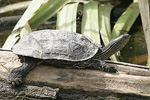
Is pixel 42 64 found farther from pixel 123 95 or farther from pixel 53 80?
pixel 123 95

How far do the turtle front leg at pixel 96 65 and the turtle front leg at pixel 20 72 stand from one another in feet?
1.83

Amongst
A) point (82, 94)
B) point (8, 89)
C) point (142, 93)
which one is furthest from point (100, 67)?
point (8, 89)

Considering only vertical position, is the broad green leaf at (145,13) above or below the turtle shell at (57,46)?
above

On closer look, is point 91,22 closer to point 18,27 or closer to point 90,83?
point 18,27

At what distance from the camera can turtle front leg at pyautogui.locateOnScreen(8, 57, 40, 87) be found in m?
2.72

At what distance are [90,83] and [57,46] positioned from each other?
1.97 ft

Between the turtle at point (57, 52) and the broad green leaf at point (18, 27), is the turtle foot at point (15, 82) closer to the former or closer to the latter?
the turtle at point (57, 52)

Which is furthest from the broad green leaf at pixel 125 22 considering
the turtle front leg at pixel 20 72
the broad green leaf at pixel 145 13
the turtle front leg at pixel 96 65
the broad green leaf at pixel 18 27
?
the turtle front leg at pixel 20 72

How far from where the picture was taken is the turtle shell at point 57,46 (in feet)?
9.26

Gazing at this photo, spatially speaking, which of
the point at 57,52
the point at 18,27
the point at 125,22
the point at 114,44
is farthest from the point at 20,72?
the point at 125,22

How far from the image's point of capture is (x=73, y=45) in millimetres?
2889

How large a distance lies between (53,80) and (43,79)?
0.40 feet

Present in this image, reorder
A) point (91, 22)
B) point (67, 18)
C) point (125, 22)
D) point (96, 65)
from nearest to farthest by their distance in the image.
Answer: point (96, 65), point (67, 18), point (91, 22), point (125, 22)

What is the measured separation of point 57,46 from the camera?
287 centimetres
